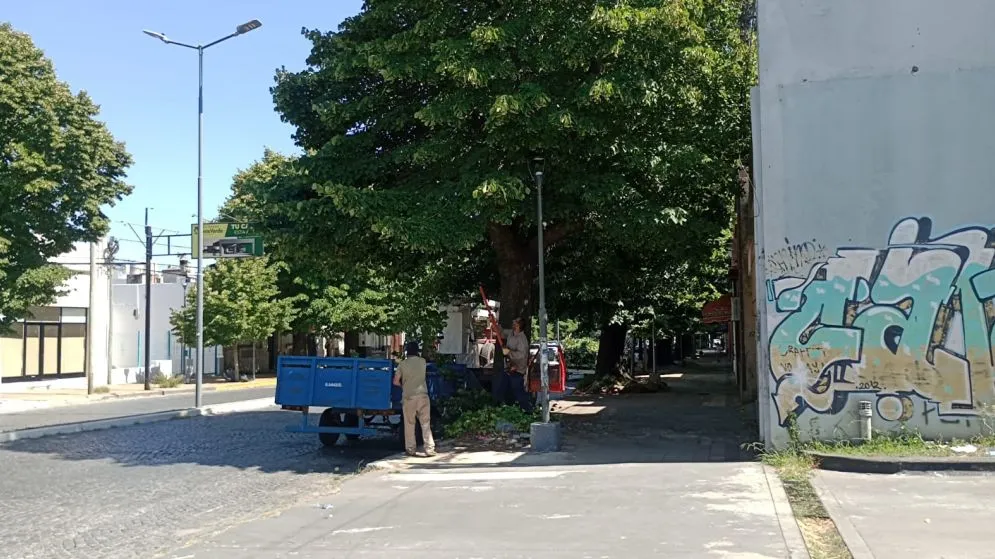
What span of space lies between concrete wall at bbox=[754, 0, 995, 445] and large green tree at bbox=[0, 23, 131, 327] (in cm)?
2004

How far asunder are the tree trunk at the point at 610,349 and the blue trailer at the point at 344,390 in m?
13.2

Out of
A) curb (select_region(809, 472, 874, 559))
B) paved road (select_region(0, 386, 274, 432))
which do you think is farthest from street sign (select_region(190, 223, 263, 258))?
curb (select_region(809, 472, 874, 559))

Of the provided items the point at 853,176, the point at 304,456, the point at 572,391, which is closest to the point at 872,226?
the point at 853,176

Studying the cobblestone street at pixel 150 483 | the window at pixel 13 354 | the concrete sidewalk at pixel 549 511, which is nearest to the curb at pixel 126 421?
the cobblestone street at pixel 150 483

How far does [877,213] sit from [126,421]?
15851 mm

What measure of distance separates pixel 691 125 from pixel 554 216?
9.33ft

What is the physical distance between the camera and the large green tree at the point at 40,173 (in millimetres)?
23375

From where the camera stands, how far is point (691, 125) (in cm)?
1451

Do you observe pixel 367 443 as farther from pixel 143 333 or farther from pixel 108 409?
pixel 143 333

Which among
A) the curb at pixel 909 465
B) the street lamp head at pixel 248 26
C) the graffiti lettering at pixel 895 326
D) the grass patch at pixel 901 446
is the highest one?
the street lamp head at pixel 248 26

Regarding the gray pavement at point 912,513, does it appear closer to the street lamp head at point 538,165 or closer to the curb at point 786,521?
the curb at point 786,521

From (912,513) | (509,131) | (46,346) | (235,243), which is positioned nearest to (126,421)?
(235,243)

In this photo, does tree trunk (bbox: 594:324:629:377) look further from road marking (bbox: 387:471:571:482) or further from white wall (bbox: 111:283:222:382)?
white wall (bbox: 111:283:222:382)

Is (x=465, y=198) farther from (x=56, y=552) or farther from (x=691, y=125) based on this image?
(x=56, y=552)
